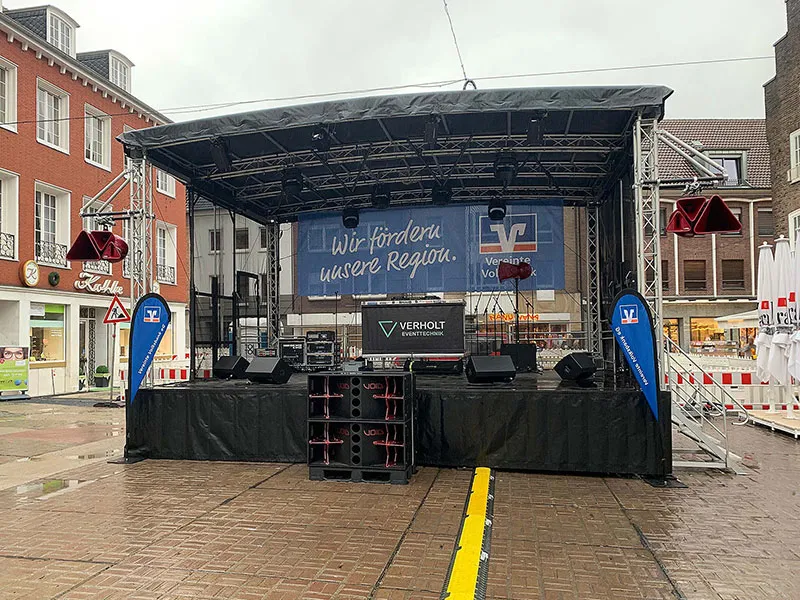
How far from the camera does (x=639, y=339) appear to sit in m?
7.87

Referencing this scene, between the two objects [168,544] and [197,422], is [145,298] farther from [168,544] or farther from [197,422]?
[168,544]

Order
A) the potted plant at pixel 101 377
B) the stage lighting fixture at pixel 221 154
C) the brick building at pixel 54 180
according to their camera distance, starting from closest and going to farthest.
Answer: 1. the stage lighting fixture at pixel 221 154
2. the brick building at pixel 54 180
3. the potted plant at pixel 101 377

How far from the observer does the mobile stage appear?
8117mm

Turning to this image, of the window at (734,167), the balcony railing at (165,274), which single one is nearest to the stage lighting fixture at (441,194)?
the balcony railing at (165,274)

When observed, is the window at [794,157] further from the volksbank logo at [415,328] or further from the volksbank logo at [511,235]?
the volksbank logo at [415,328]

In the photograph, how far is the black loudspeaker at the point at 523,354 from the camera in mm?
14033

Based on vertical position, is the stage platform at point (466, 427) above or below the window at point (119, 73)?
below

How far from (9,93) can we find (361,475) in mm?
16647

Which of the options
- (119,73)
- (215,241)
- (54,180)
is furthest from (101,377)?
(119,73)

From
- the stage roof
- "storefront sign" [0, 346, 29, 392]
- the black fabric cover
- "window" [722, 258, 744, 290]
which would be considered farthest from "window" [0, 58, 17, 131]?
"window" [722, 258, 744, 290]

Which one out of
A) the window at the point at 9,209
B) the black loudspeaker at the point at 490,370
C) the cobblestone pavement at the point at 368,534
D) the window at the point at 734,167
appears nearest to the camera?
the cobblestone pavement at the point at 368,534

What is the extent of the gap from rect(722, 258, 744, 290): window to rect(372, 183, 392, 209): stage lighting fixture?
24.9 metres

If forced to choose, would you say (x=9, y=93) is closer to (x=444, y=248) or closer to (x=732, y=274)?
(x=444, y=248)

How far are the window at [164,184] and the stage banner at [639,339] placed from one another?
824 inches
